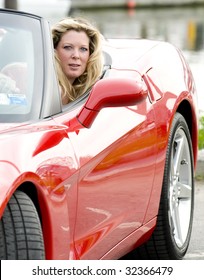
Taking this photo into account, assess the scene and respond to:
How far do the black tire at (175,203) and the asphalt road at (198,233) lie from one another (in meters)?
0.10

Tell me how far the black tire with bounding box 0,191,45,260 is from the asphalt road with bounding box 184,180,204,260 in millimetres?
2518

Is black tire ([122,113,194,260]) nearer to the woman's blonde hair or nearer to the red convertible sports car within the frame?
the red convertible sports car

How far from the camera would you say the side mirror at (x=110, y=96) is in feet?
15.8

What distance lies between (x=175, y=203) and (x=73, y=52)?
121 centimetres

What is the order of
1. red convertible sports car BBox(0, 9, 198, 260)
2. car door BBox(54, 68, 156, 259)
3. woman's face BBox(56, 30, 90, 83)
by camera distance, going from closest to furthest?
red convertible sports car BBox(0, 9, 198, 260) < car door BBox(54, 68, 156, 259) < woman's face BBox(56, 30, 90, 83)

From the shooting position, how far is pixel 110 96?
4.81m

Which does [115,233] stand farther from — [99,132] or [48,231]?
[48,231]

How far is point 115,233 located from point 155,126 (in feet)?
2.54

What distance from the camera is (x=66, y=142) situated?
4613mm

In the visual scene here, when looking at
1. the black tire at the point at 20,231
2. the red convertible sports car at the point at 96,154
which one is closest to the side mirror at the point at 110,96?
the red convertible sports car at the point at 96,154

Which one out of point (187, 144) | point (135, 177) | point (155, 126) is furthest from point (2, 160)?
point (187, 144)

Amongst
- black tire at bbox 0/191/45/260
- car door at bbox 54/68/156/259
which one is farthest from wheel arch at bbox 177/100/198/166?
black tire at bbox 0/191/45/260

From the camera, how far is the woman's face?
5707 mm

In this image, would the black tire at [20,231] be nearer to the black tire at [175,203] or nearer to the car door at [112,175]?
the car door at [112,175]
